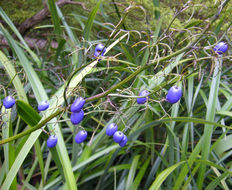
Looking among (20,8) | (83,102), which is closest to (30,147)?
(83,102)

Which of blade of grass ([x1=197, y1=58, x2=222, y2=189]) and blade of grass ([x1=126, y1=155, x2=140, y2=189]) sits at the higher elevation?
blade of grass ([x1=197, y1=58, x2=222, y2=189])

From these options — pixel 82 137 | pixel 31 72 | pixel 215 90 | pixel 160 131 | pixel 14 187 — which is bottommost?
pixel 160 131

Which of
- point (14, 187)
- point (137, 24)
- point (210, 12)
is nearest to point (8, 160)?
point (14, 187)

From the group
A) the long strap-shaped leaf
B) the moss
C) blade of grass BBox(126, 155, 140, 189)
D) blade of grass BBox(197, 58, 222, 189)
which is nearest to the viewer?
the long strap-shaped leaf

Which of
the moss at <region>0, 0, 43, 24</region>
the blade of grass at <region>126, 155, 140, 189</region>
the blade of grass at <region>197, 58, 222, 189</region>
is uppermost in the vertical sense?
the moss at <region>0, 0, 43, 24</region>

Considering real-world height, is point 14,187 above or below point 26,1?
below

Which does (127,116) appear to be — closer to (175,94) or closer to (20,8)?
(175,94)

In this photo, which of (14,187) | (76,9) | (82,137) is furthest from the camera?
(76,9)

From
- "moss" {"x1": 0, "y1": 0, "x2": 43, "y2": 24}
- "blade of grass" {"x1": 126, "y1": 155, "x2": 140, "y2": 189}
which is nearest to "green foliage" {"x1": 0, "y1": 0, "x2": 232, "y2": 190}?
"blade of grass" {"x1": 126, "y1": 155, "x2": 140, "y2": 189}

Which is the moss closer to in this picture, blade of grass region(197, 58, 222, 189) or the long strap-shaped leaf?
the long strap-shaped leaf

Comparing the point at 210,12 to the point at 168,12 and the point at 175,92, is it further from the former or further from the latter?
the point at 175,92

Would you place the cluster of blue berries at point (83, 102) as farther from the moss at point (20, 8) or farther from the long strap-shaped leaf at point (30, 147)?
the moss at point (20, 8)
